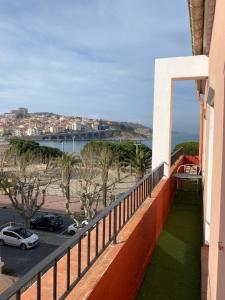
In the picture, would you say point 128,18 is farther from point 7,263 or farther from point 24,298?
point 7,263

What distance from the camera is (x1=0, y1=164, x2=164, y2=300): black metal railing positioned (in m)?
1.83

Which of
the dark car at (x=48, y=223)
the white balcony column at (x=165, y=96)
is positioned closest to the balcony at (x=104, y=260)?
the white balcony column at (x=165, y=96)

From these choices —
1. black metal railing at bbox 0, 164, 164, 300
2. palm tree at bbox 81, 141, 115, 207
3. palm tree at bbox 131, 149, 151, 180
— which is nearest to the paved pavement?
palm tree at bbox 81, 141, 115, 207

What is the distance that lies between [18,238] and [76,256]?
1634 cm

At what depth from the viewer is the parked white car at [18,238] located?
18.0 metres

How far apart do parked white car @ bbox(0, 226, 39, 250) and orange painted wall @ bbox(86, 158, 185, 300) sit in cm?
1317

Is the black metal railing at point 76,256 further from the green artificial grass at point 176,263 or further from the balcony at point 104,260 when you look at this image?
the green artificial grass at point 176,263

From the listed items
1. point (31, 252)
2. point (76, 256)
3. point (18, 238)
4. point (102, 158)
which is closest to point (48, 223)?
point (18, 238)

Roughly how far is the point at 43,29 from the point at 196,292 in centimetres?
2073

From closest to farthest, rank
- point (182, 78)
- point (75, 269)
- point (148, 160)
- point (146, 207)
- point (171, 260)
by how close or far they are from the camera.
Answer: point (75, 269) → point (146, 207) → point (171, 260) → point (182, 78) → point (148, 160)

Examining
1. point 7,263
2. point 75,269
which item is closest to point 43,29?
point 7,263

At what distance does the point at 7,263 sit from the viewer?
53.3 ft

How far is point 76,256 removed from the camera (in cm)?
313

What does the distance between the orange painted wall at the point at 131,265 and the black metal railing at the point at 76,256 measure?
0.19 m
